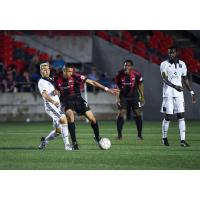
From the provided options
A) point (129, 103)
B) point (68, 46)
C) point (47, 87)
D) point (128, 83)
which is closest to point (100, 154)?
point (47, 87)

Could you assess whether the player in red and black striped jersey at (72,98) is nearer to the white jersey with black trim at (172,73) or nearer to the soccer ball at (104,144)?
the soccer ball at (104,144)

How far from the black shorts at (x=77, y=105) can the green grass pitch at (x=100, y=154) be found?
648mm

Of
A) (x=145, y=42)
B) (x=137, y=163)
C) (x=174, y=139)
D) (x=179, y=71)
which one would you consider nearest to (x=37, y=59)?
(x=145, y=42)

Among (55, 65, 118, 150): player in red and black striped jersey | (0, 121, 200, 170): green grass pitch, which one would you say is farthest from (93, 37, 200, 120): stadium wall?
(55, 65, 118, 150): player in red and black striped jersey

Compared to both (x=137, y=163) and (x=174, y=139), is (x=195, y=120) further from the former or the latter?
(x=137, y=163)

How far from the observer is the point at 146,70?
93.8ft

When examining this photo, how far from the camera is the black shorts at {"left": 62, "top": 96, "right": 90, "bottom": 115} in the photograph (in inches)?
609

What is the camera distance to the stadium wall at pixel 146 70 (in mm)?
27609

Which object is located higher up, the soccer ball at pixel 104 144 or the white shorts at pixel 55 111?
the white shorts at pixel 55 111

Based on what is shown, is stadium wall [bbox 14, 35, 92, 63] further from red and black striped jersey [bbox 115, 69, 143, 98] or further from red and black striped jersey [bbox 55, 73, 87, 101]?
red and black striped jersey [bbox 55, 73, 87, 101]

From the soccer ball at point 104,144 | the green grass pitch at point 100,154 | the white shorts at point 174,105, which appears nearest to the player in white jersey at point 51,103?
the green grass pitch at point 100,154

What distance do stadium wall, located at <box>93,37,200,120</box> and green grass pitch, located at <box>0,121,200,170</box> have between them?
7183mm

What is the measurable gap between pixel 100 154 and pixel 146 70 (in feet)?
46.2

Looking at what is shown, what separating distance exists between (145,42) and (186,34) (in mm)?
1314
